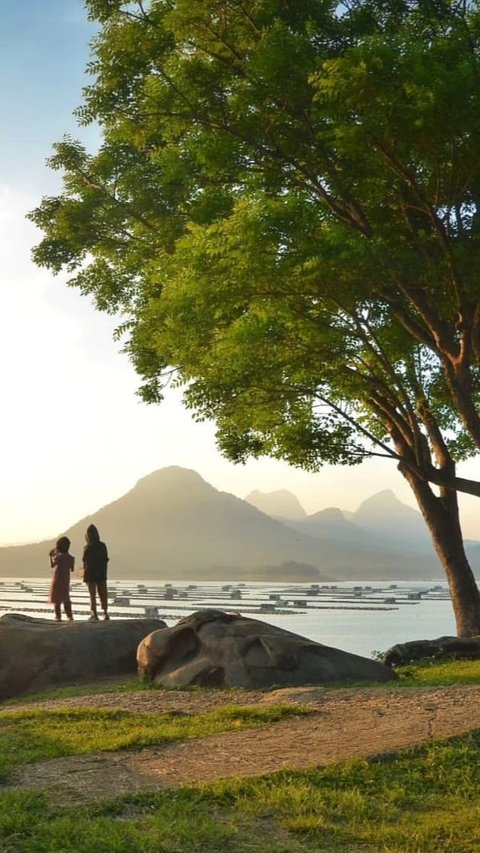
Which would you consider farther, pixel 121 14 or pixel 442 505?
pixel 442 505

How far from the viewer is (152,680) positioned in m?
12.0

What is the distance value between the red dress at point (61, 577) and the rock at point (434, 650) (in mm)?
6097

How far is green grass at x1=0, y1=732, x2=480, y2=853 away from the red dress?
34.4 feet

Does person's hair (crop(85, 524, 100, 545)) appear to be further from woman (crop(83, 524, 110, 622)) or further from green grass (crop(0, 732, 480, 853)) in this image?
green grass (crop(0, 732, 480, 853))

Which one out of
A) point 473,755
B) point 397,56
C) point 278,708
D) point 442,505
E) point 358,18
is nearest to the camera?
point 473,755

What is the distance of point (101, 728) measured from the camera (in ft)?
28.4

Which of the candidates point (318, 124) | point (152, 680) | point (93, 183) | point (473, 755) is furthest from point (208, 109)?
point (473, 755)

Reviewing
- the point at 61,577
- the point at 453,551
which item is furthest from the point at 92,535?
the point at 453,551

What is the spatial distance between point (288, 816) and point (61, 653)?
316 inches

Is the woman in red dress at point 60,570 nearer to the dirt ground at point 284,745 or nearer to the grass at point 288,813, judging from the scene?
the dirt ground at point 284,745

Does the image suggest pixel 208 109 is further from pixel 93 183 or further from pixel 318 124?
pixel 93 183

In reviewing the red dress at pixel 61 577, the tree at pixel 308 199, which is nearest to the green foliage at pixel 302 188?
the tree at pixel 308 199

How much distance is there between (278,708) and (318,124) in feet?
23.4

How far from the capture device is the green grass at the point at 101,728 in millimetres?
7621
